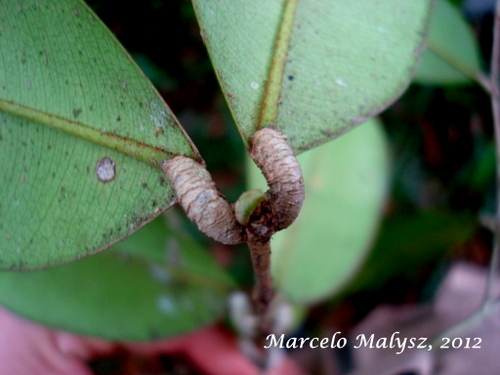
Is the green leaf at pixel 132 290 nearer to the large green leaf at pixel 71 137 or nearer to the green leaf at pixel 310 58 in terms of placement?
the large green leaf at pixel 71 137

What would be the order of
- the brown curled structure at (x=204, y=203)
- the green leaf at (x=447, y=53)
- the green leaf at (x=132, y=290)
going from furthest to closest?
the green leaf at (x=447, y=53) < the green leaf at (x=132, y=290) < the brown curled structure at (x=204, y=203)

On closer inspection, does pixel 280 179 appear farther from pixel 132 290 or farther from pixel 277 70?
pixel 132 290

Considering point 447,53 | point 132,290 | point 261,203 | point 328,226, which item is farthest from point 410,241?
point 261,203

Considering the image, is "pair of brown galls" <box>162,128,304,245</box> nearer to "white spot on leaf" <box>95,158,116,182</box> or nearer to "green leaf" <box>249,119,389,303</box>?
"white spot on leaf" <box>95,158,116,182</box>

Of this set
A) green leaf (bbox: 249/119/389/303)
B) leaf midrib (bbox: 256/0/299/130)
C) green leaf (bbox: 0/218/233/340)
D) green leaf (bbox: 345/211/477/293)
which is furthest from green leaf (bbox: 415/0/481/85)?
green leaf (bbox: 0/218/233/340)

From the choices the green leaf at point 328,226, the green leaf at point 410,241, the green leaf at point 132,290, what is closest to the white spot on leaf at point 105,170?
the green leaf at point 132,290

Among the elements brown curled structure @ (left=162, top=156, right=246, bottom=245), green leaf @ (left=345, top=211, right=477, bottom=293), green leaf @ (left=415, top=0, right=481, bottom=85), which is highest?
brown curled structure @ (left=162, top=156, right=246, bottom=245)
